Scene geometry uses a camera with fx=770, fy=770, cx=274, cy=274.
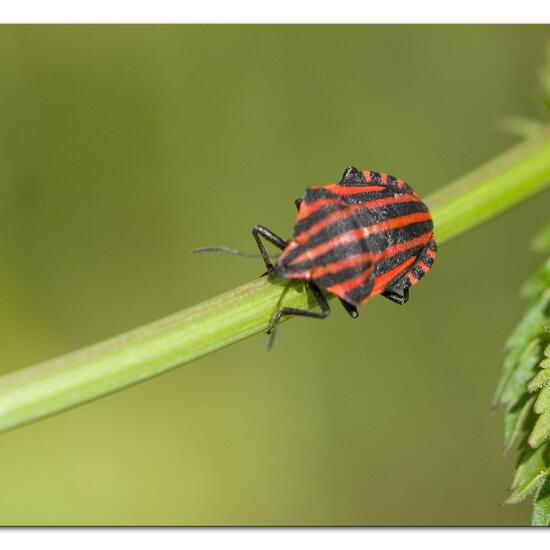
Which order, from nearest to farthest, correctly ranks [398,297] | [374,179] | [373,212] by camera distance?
[373,212]
[374,179]
[398,297]

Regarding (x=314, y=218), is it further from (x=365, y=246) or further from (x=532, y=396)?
(x=532, y=396)

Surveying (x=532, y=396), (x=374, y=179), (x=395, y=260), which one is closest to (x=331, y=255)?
(x=395, y=260)

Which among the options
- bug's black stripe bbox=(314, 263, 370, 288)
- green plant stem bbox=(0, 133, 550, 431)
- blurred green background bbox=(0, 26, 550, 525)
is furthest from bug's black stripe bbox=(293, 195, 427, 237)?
blurred green background bbox=(0, 26, 550, 525)

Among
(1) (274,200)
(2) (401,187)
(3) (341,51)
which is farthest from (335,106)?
(2) (401,187)

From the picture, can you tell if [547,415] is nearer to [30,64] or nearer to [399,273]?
[399,273]

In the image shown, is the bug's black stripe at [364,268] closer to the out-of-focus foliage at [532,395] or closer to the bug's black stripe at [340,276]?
the bug's black stripe at [340,276]

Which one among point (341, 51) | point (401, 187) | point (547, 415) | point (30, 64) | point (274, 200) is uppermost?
point (30, 64)
